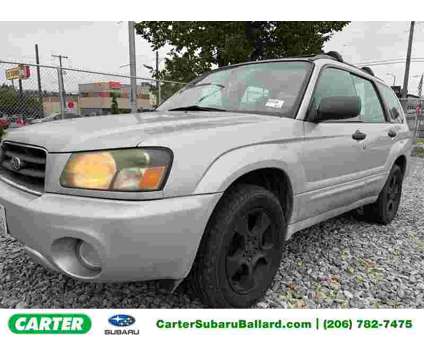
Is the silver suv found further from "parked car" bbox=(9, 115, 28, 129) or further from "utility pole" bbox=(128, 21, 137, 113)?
"utility pole" bbox=(128, 21, 137, 113)

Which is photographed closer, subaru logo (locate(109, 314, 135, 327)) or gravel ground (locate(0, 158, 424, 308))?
subaru logo (locate(109, 314, 135, 327))

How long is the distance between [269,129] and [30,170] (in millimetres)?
1337

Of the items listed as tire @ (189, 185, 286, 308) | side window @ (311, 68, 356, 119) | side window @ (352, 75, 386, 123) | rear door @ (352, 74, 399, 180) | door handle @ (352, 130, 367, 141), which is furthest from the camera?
side window @ (352, 75, 386, 123)

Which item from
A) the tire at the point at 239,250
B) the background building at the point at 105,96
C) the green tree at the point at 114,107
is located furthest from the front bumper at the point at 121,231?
the green tree at the point at 114,107

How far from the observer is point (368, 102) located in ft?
11.0

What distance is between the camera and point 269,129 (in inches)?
81.4

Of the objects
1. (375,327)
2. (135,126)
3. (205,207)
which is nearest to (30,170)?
(135,126)

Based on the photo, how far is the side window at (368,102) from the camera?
10.4 ft

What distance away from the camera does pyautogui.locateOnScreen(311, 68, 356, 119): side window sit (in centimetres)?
252

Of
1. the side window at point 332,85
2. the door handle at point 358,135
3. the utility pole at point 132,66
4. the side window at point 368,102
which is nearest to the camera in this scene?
the side window at point 332,85

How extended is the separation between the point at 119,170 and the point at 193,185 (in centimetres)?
34

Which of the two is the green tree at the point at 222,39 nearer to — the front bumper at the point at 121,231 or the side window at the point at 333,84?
the side window at the point at 333,84

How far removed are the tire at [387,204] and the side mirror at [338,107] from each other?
1.60 meters

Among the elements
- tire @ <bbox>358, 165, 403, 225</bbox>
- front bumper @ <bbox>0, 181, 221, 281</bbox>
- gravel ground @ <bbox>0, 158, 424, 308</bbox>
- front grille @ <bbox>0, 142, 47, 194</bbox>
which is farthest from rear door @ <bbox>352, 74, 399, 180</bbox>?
front grille @ <bbox>0, 142, 47, 194</bbox>
